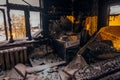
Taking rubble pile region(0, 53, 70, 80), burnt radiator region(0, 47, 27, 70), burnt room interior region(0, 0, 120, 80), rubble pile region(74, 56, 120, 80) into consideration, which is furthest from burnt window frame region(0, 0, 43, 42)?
rubble pile region(74, 56, 120, 80)

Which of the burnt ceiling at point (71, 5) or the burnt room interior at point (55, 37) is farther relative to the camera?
the burnt ceiling at point (71, 5)

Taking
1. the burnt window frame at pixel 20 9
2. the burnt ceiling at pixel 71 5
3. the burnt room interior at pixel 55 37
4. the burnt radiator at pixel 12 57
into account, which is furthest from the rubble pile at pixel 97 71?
the burnt window frame at pixel 20 9

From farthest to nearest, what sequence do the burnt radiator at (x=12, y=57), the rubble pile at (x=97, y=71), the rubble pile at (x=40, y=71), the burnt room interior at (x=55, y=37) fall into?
the burnt radiator at (x=12, y=57) → the burnt room interior at (x=55, y=37) → the rubble pile at (x=40, y=71) → the rubble pile at (x=97, y=71)

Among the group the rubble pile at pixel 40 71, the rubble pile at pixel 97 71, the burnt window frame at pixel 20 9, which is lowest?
the rubble pile at pixel 40 71

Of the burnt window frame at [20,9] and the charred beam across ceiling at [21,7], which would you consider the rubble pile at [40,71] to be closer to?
the burnt window frame at [20,9]

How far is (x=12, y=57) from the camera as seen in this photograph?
6.55m

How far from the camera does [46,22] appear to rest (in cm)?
722

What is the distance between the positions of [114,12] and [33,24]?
10.3 ft

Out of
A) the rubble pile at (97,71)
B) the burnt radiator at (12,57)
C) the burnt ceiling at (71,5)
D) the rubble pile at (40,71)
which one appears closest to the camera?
the rubble pile at (97,71)

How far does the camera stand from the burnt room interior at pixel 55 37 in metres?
6.14

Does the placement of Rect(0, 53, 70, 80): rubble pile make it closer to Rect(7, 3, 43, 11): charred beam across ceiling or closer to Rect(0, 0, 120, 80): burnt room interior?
Rect(0, 0, 120, 80): burnt room interior

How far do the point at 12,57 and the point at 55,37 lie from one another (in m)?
1.78

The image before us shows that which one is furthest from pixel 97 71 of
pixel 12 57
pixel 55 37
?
pixel 12 57

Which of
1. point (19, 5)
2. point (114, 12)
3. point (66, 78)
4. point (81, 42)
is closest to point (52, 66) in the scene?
point (66, 78)
